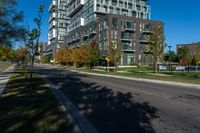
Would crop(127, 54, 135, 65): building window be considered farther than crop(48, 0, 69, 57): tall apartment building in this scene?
No

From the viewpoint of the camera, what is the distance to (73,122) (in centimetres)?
728

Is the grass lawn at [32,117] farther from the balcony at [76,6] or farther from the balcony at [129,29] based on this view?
the balcony at [76,6]

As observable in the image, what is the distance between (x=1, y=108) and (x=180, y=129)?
6.15 meters

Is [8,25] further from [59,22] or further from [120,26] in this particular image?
[59,22]

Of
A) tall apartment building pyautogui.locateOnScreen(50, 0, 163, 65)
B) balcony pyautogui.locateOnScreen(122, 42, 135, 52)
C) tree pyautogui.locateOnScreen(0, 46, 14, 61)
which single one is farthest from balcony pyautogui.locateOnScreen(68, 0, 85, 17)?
tree pyautogui.locateOnScreen(0, 46, 14, 61)

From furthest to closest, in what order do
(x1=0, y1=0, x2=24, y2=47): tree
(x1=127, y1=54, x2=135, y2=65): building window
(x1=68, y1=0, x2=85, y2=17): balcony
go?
1. (x1=68, y1=0, x2=85, y2=17): balcony
2. (x1=127, y1=54, x2=135, y2=65): building window
3. (x1=0, y1=0, x2=24, y2=47): tree

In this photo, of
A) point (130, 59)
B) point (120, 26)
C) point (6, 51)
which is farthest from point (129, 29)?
point (6, 51)

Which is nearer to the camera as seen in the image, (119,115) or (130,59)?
(119,115)

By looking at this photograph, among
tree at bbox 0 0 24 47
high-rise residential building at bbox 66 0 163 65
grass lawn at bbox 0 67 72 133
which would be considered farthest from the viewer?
high-rise residential building at bbox 66 0 163 65

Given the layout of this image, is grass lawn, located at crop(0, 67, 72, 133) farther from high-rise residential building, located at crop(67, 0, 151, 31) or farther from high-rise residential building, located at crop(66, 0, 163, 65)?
high-rise residential building, located at crop(67, 0, 151, 31)

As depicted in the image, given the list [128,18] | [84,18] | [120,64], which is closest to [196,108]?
[120,64]

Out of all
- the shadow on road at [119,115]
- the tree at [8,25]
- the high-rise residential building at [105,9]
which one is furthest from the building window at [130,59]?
the shadow on road at [119,115]

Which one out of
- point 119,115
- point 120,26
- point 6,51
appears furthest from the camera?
point 120,26

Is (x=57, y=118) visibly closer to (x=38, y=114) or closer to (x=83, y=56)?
(x=38, y=114)
